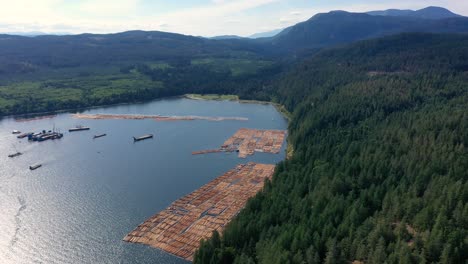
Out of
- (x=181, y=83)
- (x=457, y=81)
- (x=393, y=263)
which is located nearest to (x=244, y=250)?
(x=393, y=263)

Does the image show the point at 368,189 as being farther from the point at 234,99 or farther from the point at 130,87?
the point at 130,87

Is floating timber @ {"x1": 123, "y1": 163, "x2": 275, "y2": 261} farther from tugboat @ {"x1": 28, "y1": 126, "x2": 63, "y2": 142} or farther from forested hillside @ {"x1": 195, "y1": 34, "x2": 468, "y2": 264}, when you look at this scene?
tugboat @ {"x1": 28, "y1": 126, "x2": 63, "y2": 142}

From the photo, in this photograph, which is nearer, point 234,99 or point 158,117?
point 158,117

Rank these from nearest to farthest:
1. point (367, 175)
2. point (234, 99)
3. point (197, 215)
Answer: point (367, 175), point (197, 215), point (234, 99)

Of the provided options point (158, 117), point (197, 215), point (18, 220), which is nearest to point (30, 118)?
point (158, 117)

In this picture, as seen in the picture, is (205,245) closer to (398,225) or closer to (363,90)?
(398,225)

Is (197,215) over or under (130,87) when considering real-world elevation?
under

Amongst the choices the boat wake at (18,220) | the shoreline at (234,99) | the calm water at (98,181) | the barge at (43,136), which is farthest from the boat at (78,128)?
the shoreline at (234,99)
